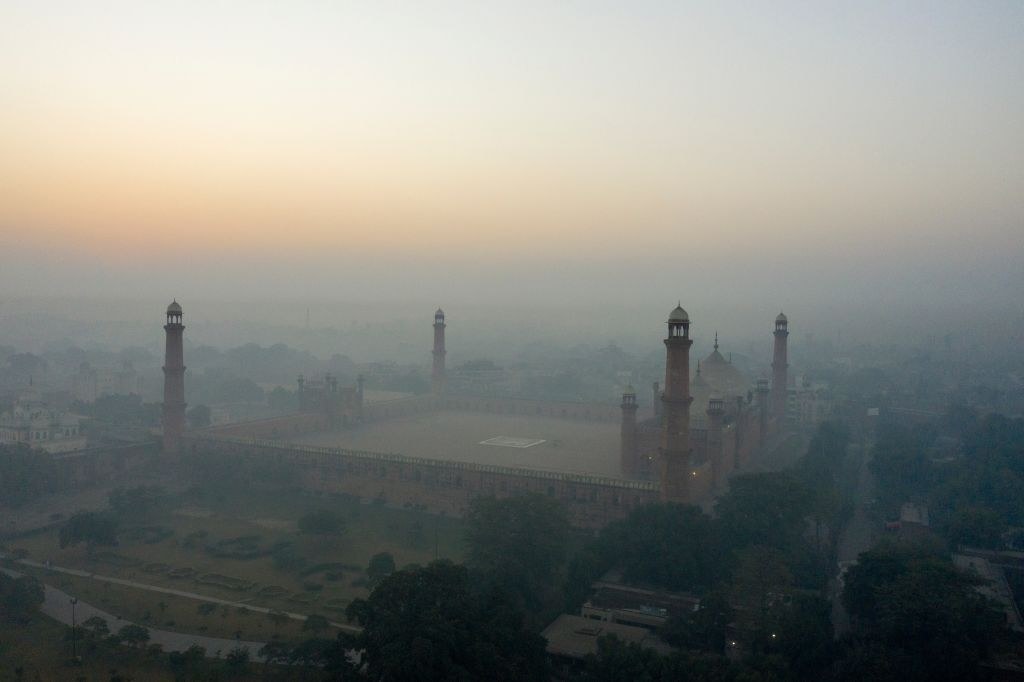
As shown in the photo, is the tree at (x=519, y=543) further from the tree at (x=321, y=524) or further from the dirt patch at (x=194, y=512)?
the dirt patch at (x=194, y=512)

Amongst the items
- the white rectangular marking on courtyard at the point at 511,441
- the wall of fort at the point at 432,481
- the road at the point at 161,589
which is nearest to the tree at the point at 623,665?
the road at the point at 161,589

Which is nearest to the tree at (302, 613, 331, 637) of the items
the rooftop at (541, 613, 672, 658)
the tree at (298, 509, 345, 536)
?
the rooftop at (541, 613, 672, 658)

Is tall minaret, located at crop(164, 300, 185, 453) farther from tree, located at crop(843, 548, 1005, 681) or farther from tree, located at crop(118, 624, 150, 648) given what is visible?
tree, located at crop(843, 548, 1005, 681)

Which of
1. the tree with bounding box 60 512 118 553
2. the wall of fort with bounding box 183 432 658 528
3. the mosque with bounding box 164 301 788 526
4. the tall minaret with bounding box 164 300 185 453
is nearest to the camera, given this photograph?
the tree with bounding box 60 512 118 553

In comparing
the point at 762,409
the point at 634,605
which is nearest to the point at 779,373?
the point at 762,409

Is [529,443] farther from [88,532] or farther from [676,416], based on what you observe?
[88,532]
